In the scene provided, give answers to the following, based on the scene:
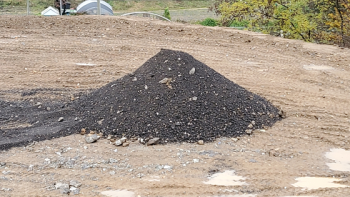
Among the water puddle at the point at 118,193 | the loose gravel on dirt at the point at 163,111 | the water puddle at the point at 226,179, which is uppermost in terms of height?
the loose gravel on dirt at the point at 163,111

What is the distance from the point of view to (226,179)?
Result: 4.36 m

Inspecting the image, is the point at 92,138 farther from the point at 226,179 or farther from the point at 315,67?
the point at 315,67

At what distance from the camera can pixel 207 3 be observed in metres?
36.2

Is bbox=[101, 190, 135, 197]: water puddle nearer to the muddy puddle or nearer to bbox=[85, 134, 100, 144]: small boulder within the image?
bbox=[85, 134, 100, 144]: small boulder

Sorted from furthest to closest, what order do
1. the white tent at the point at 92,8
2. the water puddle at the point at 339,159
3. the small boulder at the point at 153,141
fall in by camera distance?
the white tent at the point at 92,8
the small boulder at the point at 153,141
the water puddle at the point at 339,159

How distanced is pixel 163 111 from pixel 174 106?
18 centimetres

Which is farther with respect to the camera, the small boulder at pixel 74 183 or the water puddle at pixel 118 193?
the small boulder at pixel 74 183

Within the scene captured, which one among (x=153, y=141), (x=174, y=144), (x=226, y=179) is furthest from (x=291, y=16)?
(x=226, y=179)

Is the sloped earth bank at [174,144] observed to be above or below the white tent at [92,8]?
below

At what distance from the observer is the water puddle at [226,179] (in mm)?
4262

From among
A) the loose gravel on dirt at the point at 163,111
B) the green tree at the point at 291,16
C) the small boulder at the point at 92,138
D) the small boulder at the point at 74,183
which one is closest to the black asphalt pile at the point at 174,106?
the loose gravel on dirt at the point at 163,111

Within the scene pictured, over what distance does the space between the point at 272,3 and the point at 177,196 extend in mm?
12018

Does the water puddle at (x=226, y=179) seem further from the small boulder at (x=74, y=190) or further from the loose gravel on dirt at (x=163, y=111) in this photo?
the small boulder at (x=74, y=190)

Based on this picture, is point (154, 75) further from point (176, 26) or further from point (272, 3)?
point (272, 3)
